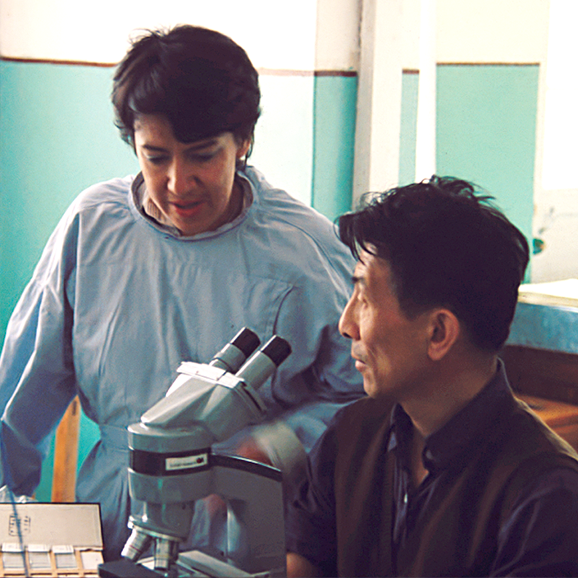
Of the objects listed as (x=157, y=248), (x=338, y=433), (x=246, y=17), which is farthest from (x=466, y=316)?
(x=246, y=17)

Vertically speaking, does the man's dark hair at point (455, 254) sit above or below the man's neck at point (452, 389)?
above

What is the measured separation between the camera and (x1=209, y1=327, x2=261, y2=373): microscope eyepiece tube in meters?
1.01

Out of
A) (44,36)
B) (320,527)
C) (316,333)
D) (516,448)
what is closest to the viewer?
(516,448)

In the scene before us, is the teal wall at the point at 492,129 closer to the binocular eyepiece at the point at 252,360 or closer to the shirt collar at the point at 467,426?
the shirt collar at the point at 467,426

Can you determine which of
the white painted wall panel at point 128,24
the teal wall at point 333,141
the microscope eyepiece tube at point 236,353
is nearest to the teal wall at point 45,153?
the white painted wall panel at point 128,24

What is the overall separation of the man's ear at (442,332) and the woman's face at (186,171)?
484 millimetres

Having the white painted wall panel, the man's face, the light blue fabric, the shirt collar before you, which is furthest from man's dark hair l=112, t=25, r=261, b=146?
the shirt collar

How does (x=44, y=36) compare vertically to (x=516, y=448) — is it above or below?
above

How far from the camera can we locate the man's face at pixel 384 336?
1084 mm

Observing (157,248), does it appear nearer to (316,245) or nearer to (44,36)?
(316,245)

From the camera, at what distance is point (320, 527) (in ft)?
3.89

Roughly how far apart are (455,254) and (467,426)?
0.24m

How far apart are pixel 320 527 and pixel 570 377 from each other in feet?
2.62

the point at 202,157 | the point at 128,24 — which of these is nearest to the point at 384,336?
the point at 202,157
